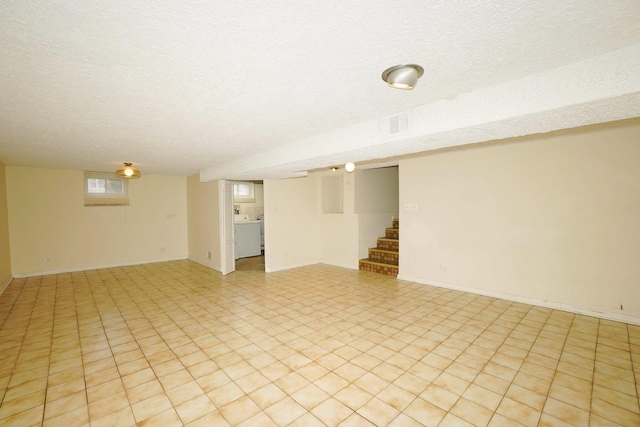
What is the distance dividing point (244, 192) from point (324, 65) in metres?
8.00

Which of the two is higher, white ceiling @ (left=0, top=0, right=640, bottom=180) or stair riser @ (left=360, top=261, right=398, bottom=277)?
white ceiling @ (left=0, top=0, right=640, bottom=180)

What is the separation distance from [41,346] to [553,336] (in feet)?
18.8

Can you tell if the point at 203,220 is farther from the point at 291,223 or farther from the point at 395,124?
the point at 395,124

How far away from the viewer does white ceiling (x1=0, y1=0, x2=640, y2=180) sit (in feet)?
3.92

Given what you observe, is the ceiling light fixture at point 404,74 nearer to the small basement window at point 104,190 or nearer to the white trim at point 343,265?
the white trim at point 343,265

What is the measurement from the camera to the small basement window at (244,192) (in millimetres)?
9031

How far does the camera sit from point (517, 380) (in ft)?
7.60

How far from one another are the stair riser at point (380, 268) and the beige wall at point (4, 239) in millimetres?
6980

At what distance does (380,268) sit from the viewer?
19.9 ft

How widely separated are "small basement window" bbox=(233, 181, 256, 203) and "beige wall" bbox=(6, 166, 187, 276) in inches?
62.7

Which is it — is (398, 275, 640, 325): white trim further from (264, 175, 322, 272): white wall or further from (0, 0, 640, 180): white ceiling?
(0, 0, 640, 180): white ceiling

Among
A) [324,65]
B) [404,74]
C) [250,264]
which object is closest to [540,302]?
[404,74]

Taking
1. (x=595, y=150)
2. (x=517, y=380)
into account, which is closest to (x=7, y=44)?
(x=517, y=380)

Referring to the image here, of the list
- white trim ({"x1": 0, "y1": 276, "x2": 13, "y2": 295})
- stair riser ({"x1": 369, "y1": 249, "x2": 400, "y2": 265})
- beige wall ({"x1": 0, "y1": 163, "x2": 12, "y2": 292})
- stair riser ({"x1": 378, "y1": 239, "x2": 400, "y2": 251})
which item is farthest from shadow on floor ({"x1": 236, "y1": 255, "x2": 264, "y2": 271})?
beige wall ({"x1": 0, "y1": 163, "x2": 12, "y2": 292})
